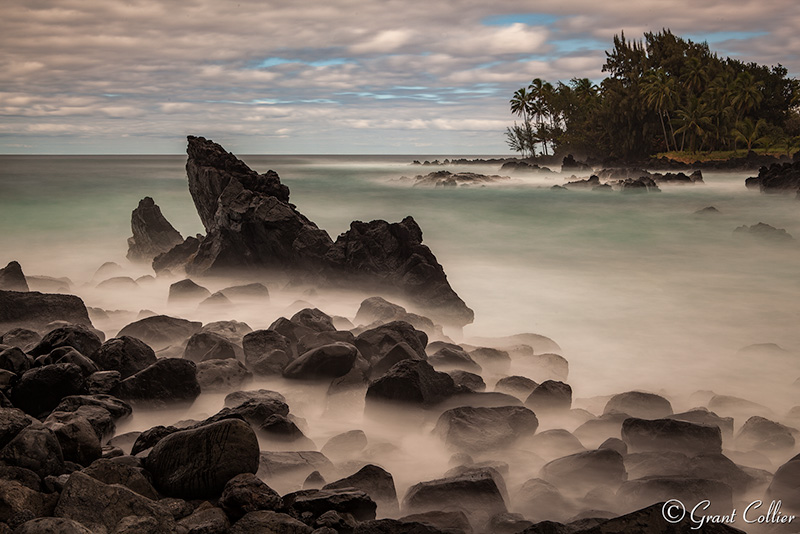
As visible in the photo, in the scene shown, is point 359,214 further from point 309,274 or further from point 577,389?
point 577,389

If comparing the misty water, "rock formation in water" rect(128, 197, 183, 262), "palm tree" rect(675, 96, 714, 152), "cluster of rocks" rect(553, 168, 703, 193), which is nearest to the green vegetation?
"palm tree" rect(675, 96, 714, 152)

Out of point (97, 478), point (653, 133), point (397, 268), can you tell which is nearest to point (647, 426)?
point (97, 478)

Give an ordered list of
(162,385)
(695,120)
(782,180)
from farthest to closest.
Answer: (695,120), (782,180), (162,385)

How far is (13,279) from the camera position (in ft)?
30.1

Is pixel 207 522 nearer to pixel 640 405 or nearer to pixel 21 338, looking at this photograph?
pixel 640 405

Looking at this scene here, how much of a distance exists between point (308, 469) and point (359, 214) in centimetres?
2213

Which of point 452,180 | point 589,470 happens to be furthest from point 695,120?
point 589,470

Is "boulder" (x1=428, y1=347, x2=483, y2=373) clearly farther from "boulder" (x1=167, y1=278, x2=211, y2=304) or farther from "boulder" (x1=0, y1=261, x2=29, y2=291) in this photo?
"boulder" (x1=0, y1=261, x2=29, y2=291)

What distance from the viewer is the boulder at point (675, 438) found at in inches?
181

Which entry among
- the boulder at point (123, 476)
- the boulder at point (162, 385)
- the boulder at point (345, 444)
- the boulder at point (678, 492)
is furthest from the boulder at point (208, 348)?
the boulder at point (678, 492)

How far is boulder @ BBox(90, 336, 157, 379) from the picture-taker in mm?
5418

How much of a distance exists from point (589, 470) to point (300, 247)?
664 cm

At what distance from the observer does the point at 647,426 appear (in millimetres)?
4699

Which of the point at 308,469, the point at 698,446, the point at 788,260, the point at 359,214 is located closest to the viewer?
the point at 308,469
